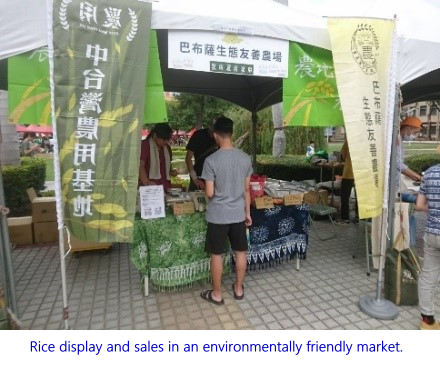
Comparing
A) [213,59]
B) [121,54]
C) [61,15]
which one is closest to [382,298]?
[213,59]

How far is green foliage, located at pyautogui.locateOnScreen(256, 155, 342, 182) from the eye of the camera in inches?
325

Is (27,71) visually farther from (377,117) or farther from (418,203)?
(418,203)

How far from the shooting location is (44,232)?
195 inches

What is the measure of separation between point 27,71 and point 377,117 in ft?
9.01

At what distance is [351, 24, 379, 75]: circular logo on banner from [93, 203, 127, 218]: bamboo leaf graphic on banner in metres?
2.25

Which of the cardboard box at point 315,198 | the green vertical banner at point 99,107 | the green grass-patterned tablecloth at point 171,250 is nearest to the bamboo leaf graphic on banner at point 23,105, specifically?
the green vertical banner at point 99,107

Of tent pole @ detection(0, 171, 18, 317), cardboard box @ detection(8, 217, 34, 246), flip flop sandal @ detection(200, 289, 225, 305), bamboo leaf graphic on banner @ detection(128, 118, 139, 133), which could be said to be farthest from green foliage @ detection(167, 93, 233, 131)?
tent pole @ detection(0, 171, 18, 317)

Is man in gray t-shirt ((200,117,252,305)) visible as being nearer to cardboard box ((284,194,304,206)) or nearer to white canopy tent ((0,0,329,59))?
cardboard box ((284,194,304,206))

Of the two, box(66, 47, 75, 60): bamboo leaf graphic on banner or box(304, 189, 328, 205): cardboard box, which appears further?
box(304, 189, 328, 205): cardboard box

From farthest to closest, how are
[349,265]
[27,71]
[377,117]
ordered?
[349,265], [377,117], [27,71]

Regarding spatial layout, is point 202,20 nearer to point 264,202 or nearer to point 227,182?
point 227,182

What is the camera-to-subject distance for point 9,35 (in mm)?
2250

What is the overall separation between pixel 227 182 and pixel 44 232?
135 inches

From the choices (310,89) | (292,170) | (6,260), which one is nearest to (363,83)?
(310,89)
